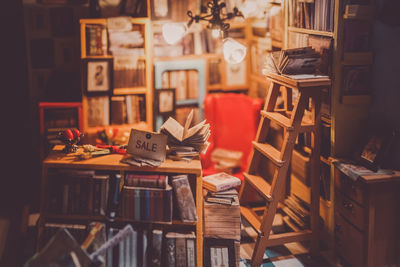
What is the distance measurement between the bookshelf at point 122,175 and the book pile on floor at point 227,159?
1.43 metres

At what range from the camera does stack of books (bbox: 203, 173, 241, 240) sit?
3711 millimetres

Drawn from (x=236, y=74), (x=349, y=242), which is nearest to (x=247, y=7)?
(x=236, y=74)

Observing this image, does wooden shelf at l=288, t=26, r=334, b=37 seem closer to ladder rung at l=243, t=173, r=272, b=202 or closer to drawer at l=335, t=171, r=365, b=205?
drawer at l=335, t=171, r=365, b=205

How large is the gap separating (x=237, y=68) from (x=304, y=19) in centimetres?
151

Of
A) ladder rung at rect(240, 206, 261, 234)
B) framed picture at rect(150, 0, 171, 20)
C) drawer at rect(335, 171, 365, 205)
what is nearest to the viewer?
drawer at rect(335, 171, 365, 205)

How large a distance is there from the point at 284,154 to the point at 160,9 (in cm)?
235

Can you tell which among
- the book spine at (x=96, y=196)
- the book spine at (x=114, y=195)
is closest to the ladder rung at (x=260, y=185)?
the book spine at (x=114, y=195)

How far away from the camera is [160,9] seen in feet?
17.5

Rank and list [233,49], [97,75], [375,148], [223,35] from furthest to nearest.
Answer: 1. [97,75]
2. [223,35]
3. [233,49]
4. [375,148]

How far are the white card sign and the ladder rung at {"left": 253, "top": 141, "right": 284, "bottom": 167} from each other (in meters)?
0.93

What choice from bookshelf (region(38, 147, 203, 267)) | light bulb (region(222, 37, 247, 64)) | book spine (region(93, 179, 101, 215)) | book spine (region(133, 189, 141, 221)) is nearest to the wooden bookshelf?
light bulb (region(222, 37, 247, 64))

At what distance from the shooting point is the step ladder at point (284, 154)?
3826mm

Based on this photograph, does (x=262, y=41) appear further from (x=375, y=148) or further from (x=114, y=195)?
(x=114, y=195)

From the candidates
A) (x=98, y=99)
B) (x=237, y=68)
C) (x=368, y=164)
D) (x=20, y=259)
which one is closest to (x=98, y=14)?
(x=98, y=99)
